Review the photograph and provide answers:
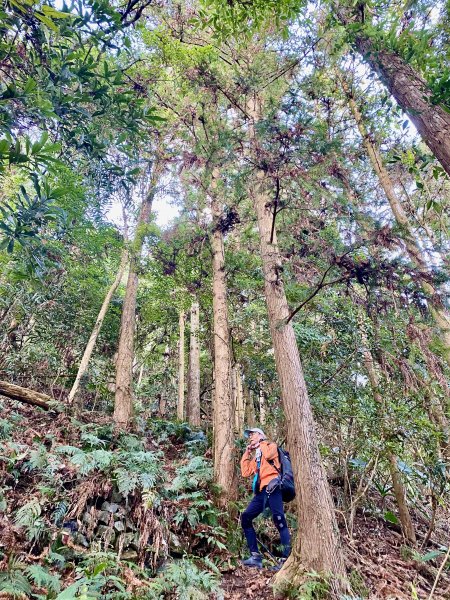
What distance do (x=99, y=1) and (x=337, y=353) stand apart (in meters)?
7.16

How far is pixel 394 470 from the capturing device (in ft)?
21.2

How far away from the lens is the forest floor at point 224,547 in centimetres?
415

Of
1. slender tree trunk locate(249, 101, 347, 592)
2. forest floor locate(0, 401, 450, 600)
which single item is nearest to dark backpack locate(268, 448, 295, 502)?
slender tree trunk locate(249, 101, 347, 592)

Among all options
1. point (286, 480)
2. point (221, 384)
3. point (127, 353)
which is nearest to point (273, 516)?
point (286, 480)

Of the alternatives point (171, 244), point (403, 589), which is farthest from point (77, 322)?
point (403, 589)

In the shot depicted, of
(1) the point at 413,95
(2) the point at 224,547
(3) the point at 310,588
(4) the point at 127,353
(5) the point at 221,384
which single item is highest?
(1) the point at 413,95

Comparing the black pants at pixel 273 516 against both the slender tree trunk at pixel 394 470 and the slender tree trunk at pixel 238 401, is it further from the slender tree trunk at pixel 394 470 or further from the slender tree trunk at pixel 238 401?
the slender tree trunk at pixel 238 401

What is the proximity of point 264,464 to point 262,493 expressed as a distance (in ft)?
1.31

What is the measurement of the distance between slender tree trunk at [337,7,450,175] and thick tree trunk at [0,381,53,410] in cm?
756

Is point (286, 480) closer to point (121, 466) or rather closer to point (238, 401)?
point (121, 466)

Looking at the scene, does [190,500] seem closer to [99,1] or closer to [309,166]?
[309,166]

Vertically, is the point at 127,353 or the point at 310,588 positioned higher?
the point at 127,353

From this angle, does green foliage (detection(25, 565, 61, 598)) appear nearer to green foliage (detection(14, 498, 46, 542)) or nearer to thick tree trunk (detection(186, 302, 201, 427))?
green foliage (detection(14, 498, 46, 542))

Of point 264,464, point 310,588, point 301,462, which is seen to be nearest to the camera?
Result: point 310,588
